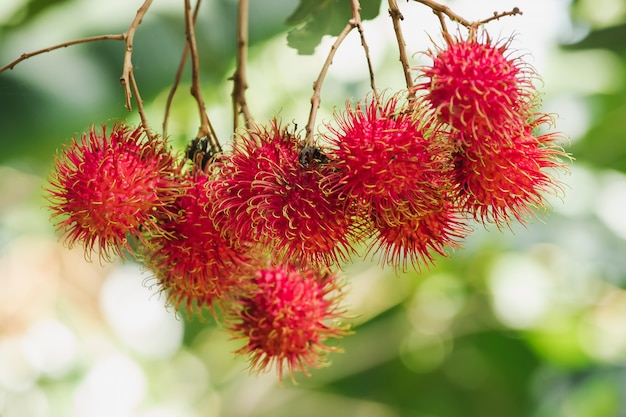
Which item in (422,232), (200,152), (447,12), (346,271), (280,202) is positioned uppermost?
(447,12)

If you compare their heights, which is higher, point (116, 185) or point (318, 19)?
point (318, 19)

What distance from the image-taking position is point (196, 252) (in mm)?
1370

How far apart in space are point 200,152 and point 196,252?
0.58 feet

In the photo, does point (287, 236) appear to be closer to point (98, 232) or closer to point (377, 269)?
point (98, 232)

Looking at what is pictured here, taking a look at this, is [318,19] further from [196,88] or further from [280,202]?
[280,202]

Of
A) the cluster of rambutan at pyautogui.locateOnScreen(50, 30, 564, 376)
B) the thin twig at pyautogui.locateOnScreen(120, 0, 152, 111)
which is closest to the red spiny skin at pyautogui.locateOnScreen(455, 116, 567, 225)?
the cluster of rambutan at pyautogui.locateOnScreen(50, 30, 564, 376)

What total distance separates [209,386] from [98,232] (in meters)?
2.22

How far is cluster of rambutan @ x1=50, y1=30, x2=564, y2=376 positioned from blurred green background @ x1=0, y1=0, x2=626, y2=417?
628 millimetres

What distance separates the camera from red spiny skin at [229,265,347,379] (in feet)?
4.89

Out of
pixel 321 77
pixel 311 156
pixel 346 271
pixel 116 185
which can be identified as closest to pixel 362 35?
pixel 321 77

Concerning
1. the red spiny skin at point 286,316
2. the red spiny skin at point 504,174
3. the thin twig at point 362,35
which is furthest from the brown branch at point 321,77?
the red spiny skin at point 286,316

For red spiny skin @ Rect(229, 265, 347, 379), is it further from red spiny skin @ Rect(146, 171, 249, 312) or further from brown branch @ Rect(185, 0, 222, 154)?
brown branch @ Rect(185, 0, 222, 154)

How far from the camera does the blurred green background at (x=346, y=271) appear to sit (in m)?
2.07

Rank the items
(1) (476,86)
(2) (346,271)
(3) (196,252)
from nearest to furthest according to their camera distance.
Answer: (1) (476,86) → (3) (196,252) → (2) (346,271)
